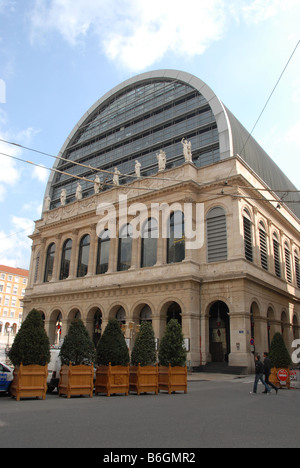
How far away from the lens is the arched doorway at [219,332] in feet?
95.1

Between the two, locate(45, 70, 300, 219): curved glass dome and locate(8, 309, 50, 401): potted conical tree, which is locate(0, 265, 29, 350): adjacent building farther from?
locate(8, 309, 50, 401): potted conical tree

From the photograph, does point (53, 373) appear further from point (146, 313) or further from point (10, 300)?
point (10, 300)

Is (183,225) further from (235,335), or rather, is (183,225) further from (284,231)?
(284,231)

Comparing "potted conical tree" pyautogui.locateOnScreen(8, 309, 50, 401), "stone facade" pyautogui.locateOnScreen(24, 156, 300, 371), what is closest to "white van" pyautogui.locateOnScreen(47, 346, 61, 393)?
"potted conical tree" pyautogui.locateOnScreen(8, 309, 50, 401)

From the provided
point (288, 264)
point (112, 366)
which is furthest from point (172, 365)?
point (288, 264)

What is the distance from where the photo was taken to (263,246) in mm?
33469

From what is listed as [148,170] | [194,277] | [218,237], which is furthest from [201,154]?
[194,277]

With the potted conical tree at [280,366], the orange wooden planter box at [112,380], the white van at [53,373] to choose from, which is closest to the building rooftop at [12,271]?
the white van at [53,373]

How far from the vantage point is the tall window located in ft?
108

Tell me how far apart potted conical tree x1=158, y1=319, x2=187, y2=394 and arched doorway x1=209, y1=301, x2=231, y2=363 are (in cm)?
1375

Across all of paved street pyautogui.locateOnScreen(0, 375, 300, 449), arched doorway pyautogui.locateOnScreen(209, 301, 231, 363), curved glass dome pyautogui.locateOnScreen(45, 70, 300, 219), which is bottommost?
paved street pyautogui.locateOnScreen(0, 375, 300, 449)

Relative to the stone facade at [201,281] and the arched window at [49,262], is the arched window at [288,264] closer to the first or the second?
the stone facade at [201,281]

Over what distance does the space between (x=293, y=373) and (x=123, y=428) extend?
14457 mm

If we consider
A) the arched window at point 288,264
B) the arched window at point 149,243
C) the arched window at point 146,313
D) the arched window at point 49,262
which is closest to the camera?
the arched window at point 146,313
